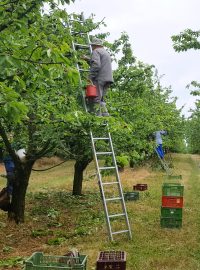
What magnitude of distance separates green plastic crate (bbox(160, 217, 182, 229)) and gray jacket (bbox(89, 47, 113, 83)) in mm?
3995

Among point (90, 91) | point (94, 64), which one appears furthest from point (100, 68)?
point (90, 91)

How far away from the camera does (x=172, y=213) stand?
10.6 m

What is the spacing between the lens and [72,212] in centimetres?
1329

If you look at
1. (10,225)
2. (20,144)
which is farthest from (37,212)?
(20,144)

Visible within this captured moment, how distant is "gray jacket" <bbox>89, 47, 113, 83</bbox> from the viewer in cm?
932

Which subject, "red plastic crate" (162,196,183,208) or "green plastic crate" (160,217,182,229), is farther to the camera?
"red plastic crate" (162,196,183,208)

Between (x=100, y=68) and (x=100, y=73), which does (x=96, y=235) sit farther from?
(x=100, y=68)

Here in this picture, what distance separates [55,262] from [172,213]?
18.8 ft

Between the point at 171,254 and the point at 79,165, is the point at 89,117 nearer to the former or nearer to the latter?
the point at 171,254

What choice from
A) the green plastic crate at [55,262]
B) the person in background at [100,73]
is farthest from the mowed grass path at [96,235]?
the person in background at [100,73]

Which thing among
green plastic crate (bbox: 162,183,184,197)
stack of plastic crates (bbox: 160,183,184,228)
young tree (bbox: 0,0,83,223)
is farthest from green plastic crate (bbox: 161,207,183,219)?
young tree (bbox: 0,0,83,223)

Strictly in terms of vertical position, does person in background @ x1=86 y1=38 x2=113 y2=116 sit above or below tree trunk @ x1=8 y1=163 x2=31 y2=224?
above

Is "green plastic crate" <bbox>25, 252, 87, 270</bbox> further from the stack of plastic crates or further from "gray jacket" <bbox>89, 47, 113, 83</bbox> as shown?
the stack of plastic crates

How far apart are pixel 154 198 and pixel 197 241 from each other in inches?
284
